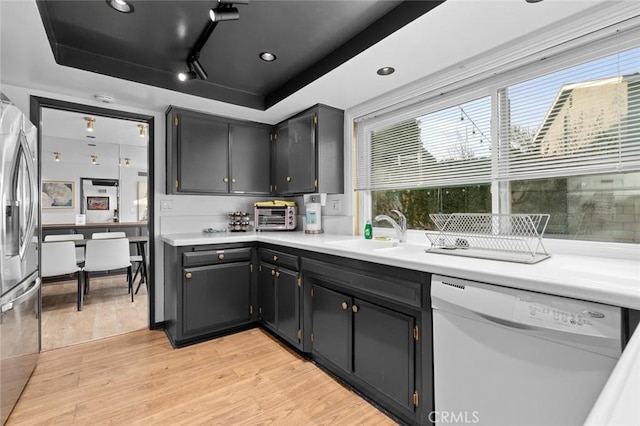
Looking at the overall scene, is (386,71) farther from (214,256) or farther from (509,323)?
(214,256)

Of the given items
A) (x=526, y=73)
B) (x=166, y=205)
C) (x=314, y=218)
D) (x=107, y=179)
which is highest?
(x=526, y=73)

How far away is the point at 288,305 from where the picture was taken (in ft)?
8.27

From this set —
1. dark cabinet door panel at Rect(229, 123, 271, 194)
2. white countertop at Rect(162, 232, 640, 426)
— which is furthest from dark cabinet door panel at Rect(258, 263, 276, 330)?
white countertop at Rect(162, 232, 640, 426)

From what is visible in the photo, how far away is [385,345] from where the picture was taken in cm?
172

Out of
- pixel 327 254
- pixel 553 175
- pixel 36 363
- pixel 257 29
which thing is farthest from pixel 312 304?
pixel 36 363

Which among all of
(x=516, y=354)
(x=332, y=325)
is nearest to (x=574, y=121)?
(x=516, y=354)

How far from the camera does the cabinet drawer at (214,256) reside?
2604 mm

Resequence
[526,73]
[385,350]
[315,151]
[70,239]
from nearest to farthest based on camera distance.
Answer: [385,350], [526,73], [315,151], [70,239]

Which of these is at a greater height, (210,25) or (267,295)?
(210,25)

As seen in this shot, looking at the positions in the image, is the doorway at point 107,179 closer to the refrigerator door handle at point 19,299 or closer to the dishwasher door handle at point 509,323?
the refrigerator door handle at point 19,299

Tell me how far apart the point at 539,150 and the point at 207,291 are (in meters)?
2.62

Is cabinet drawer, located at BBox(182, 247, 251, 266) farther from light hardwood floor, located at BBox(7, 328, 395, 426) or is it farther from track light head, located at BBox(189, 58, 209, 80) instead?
track light head, located at BBox(189, 58, 209, 80)

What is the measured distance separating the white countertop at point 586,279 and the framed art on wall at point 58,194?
606 centimetres

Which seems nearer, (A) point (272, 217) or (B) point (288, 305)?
(B) point (288, 305)
